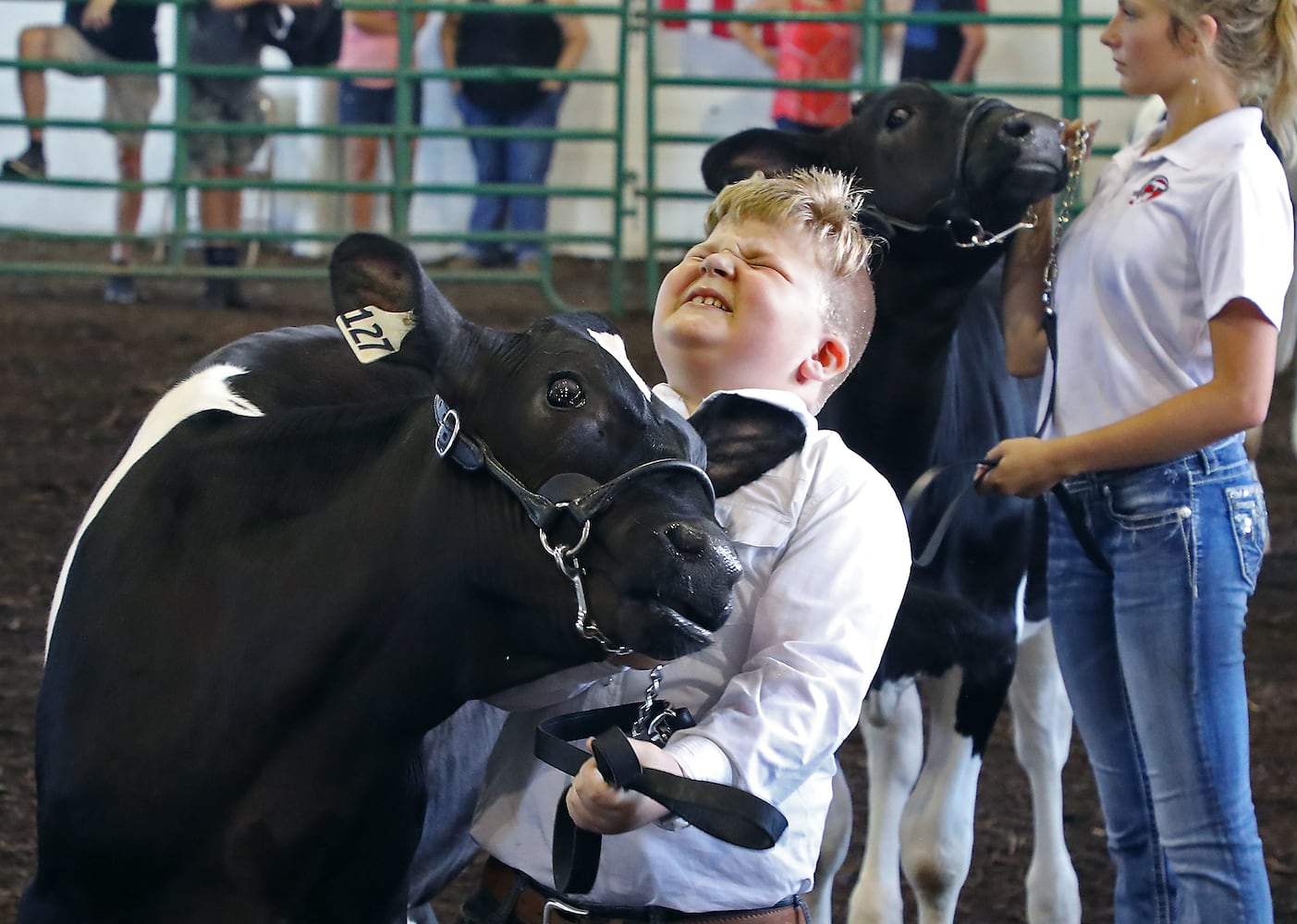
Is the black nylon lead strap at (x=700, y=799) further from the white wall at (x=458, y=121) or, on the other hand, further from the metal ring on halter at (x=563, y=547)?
the white wall at (x=458, y=121)

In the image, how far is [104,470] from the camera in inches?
181

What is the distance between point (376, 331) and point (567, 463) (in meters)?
0.29

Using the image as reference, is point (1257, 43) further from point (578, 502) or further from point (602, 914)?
point (602, 914)

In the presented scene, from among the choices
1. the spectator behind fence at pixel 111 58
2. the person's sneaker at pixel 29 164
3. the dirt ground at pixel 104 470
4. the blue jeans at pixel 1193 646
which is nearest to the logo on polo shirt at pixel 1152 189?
the blue jeans at pixel 1193 646

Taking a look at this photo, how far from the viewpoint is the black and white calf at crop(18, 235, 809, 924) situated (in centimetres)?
164

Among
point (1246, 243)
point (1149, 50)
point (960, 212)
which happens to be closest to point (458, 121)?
point (960, 212)

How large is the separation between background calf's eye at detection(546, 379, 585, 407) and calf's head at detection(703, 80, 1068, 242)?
1544 mm

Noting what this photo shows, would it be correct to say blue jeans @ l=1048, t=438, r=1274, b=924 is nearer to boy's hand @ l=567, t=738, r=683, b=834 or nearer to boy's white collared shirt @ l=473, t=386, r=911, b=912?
boy's white collared shirt @ l=473, t=386, r=911, b=912

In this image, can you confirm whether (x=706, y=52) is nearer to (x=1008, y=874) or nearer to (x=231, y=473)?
(x=1008, y=874)

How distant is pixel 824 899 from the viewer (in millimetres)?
3162

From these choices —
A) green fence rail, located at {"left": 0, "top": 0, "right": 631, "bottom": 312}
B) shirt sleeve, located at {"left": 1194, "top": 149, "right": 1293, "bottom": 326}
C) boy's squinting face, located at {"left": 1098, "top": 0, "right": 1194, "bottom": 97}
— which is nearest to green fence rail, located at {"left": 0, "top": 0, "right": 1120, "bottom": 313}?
green fence rail, located at {"left": 0, "top": 0, "right": 631, "bottom": 312}

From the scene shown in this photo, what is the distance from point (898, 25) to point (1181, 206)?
23.7 feet

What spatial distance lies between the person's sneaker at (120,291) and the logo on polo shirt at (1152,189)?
6.63 m

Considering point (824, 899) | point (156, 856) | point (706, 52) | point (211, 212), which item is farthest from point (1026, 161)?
point (706, 52)
